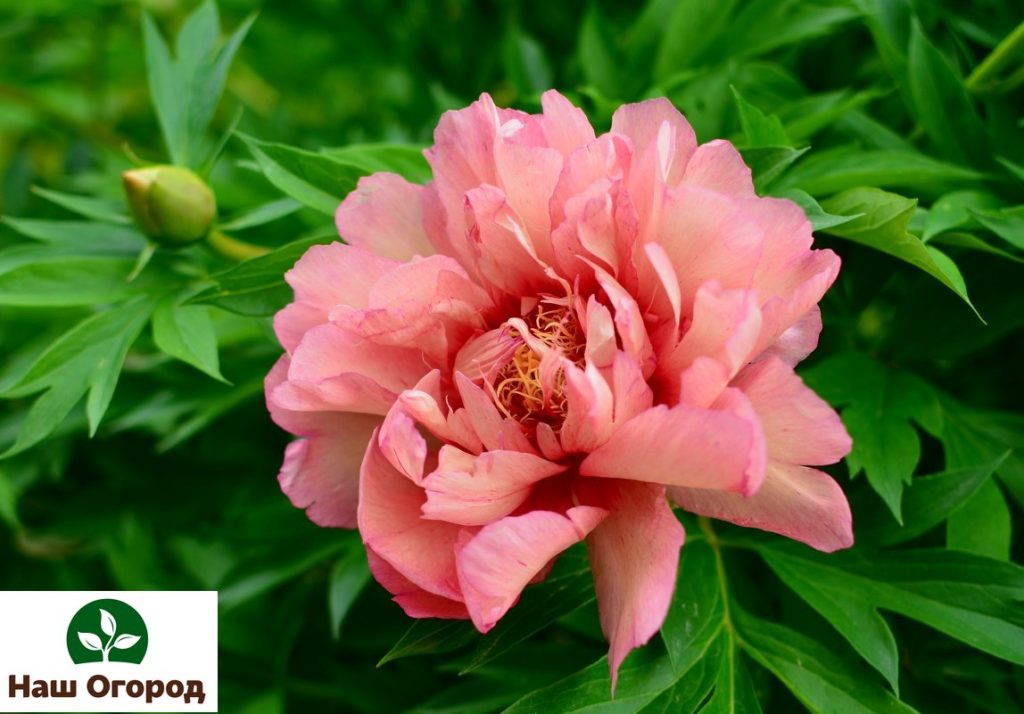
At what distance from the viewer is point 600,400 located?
0.52 m

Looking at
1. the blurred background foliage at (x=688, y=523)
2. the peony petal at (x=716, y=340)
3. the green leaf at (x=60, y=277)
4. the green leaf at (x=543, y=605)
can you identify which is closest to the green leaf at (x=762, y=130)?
the blurred background foliage at (x=688, y=523)

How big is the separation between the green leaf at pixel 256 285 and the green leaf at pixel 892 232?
37cm

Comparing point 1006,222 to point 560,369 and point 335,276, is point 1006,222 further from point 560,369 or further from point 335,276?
point 335,276

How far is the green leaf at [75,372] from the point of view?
30.3 inches

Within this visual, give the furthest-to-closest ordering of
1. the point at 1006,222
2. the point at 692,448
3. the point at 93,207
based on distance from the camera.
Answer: the point at 93,207 < the point at 1006,222 < the point at 692,448

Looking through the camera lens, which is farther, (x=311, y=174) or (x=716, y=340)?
(x=311, y=174)

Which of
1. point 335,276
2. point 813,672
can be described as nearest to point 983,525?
point 813,672

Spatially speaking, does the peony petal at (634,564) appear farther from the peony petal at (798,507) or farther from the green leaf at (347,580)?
the green leaf at (347,580)

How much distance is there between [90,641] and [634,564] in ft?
1.68

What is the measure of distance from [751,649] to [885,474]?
0.51 feet

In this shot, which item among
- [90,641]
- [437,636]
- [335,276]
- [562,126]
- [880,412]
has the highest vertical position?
[562,126]

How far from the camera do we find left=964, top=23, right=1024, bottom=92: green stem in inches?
31.9

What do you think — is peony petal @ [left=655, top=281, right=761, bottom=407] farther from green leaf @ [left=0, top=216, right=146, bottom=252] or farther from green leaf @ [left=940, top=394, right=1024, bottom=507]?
green leaf @ [left=0, top=216, right=146, bottom=252]

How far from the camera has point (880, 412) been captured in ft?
2.47
